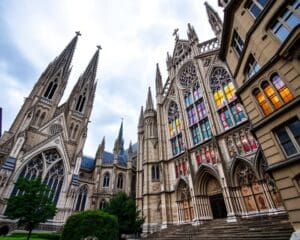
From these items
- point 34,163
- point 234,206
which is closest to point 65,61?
point 34,163

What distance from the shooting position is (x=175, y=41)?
30281 millimetres

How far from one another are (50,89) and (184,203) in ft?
122

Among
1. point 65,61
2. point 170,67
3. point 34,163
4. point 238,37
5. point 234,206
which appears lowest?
point 234,206

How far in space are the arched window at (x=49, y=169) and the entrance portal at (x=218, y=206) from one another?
74.3 ft

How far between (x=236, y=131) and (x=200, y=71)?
9768 mm

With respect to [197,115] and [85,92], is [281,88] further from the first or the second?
[85,92]

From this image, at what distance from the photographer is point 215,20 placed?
65.5 feet

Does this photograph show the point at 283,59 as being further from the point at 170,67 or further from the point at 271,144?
the point at 170,67

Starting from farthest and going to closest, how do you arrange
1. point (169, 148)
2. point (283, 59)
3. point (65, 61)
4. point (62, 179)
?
point (65, 61) < point (62, 179) < point (169, 148) < point (283, 59)

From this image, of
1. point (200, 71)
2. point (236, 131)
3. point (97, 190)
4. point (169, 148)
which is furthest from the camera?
point (97, 190)

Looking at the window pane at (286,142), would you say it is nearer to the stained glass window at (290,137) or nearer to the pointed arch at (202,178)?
the stained glass window at (290,137)

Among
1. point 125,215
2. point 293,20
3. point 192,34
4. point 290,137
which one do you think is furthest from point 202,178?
point 192,34

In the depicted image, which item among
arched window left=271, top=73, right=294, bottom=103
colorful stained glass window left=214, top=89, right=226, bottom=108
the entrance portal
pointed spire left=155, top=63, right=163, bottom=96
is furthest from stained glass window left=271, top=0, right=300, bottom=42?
pointed spire left=155, top=63, right=163, bottom=96

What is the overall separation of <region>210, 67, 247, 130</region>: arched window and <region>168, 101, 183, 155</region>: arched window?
21.3 ft
